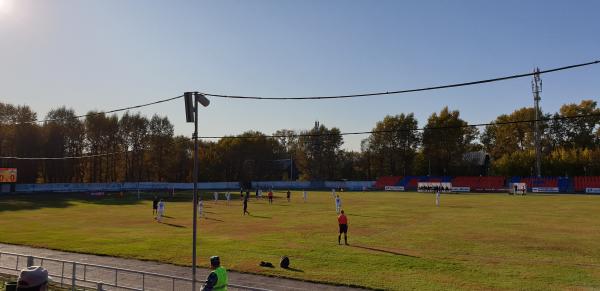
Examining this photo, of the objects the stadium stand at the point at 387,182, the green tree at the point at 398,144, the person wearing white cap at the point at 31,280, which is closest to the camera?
the person wearing white cap at the point at 31,280

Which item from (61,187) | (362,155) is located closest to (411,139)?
(362,155)

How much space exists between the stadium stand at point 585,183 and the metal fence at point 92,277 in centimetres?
9032

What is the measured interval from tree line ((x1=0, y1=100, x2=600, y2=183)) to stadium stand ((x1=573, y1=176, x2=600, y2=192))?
10834 mm

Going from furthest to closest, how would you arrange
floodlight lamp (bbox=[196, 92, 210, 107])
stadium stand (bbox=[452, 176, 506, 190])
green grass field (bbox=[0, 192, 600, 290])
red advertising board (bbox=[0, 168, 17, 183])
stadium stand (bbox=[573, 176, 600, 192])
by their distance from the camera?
stadium stand (bbox=[452, 176, 506, 190]) < stadium stand (bbox=[573, 176, 600, 192]) < red advertising board (bbox=[0, 168, 17, 183]) < green grass field (bbox=[0, 192, 600, 290]) < floodlight lamp (bbox=[196, 92, 210, 107])

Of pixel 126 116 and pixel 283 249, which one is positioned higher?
pixel 126 116

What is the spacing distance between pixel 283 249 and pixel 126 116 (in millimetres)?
89377

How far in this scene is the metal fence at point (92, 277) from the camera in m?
15.0

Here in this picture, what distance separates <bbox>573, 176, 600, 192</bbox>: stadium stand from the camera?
280 ft

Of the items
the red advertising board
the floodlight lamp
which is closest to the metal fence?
the floodlight lamp

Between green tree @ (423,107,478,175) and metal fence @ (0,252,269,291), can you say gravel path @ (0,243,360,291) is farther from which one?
green tree @ (423,107,478,175)

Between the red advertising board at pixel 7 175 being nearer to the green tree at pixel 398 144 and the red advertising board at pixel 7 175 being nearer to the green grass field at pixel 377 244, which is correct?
the green grass field at pixel 377 244

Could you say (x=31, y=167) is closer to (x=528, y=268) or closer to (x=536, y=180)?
(x=528, y=268)

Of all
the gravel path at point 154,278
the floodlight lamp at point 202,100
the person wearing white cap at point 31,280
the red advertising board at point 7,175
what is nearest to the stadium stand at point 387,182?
the red advertising board at point 7,175

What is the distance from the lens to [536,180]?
90.5 m
